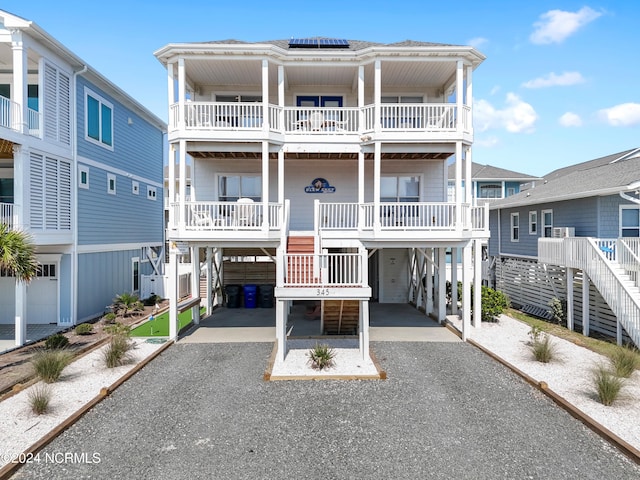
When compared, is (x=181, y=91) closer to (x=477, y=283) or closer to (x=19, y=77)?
(x=19, y=77)

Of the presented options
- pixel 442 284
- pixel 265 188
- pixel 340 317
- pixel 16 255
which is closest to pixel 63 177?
pixel 16 255

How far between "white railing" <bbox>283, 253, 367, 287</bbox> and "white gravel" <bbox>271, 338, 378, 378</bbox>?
1902 millimetres

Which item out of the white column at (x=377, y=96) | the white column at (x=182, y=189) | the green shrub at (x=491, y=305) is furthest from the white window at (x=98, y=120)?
the green shrub at (x=491, y=305)

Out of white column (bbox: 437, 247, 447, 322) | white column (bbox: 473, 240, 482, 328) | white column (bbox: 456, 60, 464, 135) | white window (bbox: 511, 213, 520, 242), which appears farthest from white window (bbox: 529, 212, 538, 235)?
white column (bbox: 456, 60, 464, 135)

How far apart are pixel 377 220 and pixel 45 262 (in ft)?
38.1

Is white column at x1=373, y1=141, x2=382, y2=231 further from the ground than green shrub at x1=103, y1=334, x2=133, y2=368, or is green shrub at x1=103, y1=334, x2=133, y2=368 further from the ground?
white column at x1=373, y1=141, x2=382, y2=231

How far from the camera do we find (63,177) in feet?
42.3

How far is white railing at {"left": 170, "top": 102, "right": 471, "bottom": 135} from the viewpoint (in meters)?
11.7

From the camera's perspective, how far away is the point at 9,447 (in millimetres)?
5449

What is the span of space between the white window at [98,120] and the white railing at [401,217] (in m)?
9.60

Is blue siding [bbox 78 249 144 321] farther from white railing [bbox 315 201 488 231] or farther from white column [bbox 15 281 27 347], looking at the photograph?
white railing [bbox 315 201 488 231]

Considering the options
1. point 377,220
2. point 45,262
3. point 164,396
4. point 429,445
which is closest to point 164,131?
point 45,262

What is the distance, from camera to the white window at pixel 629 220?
536 inches

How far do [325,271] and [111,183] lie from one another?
11758 millimetres
